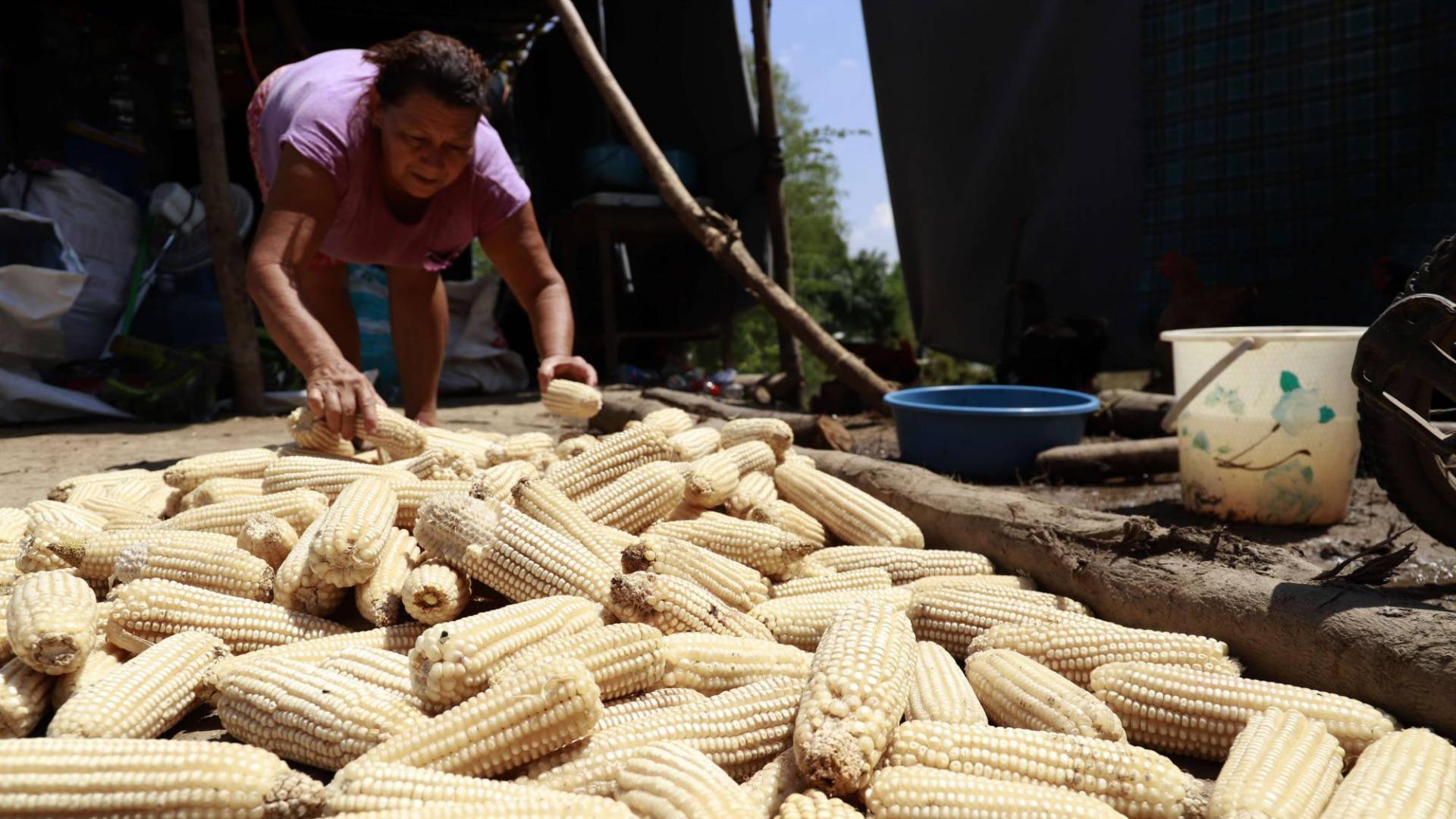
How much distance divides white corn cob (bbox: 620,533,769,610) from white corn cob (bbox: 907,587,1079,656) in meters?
0.48

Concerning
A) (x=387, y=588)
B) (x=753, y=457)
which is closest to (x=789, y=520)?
(x=753, y=457)

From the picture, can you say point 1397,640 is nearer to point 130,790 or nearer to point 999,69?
point 130,790

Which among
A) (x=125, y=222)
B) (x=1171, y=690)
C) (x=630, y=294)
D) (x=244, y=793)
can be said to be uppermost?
(x=125, y=222)

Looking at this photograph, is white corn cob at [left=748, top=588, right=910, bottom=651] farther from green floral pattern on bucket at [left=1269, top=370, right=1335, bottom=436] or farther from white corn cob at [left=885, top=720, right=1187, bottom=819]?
green floral pattern on bucket at [left=1269, top=370, right=1335, bottom=436]

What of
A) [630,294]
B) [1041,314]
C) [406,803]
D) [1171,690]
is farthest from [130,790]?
[630,294]

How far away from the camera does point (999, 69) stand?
857 cm

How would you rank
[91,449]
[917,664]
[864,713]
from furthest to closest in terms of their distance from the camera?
[91,449], [917,664], [864,713]

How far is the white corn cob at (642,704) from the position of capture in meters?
1.98

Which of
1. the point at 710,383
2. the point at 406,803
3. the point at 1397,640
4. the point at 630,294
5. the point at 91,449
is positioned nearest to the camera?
the point at 406,803

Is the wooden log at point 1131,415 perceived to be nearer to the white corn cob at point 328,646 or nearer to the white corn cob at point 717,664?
the white corn cob at point 717,664

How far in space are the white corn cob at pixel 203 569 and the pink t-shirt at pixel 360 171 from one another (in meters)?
2.34

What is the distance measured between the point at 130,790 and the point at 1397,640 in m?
2.52

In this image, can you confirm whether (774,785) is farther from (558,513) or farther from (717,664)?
(558,513)

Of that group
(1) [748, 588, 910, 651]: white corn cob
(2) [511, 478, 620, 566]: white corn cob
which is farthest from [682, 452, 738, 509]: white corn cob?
(1) [748, 588, 910, 651]: white corn cob
